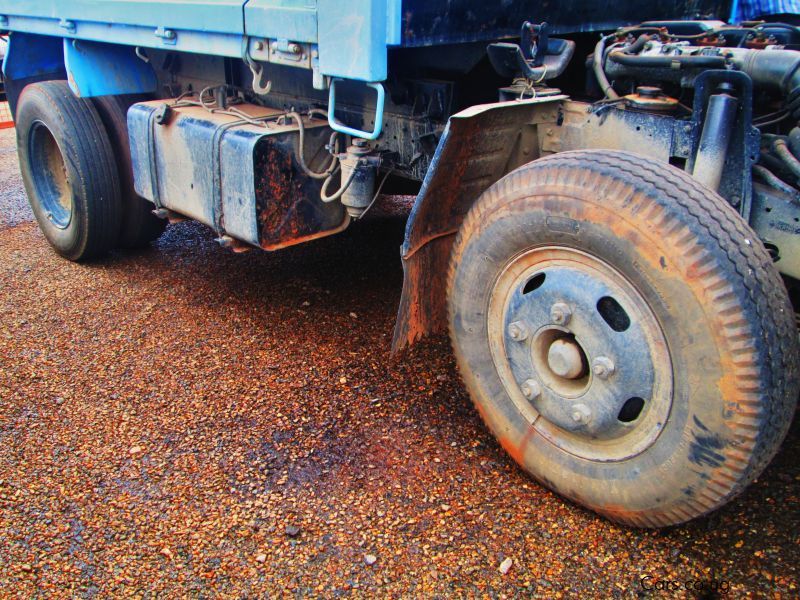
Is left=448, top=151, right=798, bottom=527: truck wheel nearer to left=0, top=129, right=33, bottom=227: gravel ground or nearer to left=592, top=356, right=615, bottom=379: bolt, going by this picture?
left=592, top=356, right=615, bottom=379: bolt

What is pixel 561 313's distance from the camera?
2.24 meters

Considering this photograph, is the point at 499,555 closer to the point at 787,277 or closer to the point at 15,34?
the point at 787,277

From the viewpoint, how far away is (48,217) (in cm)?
472

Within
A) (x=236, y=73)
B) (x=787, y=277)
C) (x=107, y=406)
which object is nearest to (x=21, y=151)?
(x=236, y=73)

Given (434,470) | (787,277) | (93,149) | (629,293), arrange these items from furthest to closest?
1. (93,149)
2. (434,470)
3. (787,277)
4. (629,293)

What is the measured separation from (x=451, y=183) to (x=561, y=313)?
71 cm

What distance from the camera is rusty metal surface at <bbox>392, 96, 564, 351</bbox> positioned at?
249 centimetres

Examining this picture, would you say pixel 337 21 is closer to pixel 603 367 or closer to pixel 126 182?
pixel 603 367

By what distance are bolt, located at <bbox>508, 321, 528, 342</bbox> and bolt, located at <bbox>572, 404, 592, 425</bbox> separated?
28cm

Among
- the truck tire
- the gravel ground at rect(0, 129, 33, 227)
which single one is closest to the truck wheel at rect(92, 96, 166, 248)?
the truck tire

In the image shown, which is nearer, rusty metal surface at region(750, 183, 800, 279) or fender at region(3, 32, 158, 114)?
rusty metal surface at region(750, 183, 800, 279)

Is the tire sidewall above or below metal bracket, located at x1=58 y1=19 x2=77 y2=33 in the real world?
below

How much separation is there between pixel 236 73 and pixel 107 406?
1819 millimetres

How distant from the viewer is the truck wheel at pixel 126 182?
4.34 m
